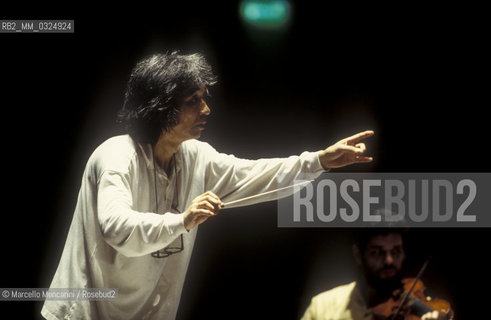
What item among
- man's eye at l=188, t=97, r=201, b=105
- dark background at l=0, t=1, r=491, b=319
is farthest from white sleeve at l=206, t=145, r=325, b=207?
man's eye at l=188, t=97, r=201, b=105

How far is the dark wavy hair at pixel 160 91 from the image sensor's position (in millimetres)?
3809

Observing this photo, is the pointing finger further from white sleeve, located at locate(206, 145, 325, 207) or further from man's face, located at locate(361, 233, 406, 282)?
man's face, located at locate(361, 233, 406, 282)

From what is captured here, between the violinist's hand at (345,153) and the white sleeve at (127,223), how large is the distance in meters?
0.84

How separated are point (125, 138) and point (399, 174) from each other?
1.49m

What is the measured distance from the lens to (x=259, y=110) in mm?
4094

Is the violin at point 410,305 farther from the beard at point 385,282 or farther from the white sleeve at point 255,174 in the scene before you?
the white sleeve at point 255,174

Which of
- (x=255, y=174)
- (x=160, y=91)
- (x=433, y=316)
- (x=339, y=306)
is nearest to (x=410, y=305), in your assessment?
(x=433, y=316)

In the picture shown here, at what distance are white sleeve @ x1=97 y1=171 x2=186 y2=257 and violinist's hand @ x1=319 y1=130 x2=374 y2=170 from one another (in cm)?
84

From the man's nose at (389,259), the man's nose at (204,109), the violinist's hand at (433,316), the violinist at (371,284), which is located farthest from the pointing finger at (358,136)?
the violinist's hand at (433,316)

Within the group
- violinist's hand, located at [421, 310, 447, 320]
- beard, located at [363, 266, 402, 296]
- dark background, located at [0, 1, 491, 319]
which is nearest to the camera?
violinist's hand, located at [421, 310, 447, 320]

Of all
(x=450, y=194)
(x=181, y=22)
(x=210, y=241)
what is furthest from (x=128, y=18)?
(x=450, y=194)

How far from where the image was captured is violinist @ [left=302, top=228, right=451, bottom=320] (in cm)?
357

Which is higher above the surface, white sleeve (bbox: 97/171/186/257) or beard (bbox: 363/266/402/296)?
white sleeve (bbox: 97/171/186/257)

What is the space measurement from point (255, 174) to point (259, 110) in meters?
0.41
